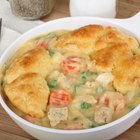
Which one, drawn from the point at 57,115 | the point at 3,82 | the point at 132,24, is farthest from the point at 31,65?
the point at 132,24

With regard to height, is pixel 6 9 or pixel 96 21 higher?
pixel 96 21

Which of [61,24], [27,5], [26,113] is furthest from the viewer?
[27,5]

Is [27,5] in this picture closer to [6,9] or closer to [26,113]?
[6,9]

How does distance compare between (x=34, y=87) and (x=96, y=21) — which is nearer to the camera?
(x=34, y=87)

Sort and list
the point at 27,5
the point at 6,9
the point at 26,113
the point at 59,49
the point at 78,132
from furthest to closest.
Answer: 1. the point at 6,9
2. the point at 27,5
3. the point at 59,49
4. the point at 26,113
5. the point at 78,132

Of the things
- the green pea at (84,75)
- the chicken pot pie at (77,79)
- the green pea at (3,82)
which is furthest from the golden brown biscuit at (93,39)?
the green pea at (3,82)

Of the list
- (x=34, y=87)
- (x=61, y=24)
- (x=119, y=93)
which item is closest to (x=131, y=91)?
(x=119, y=93)
